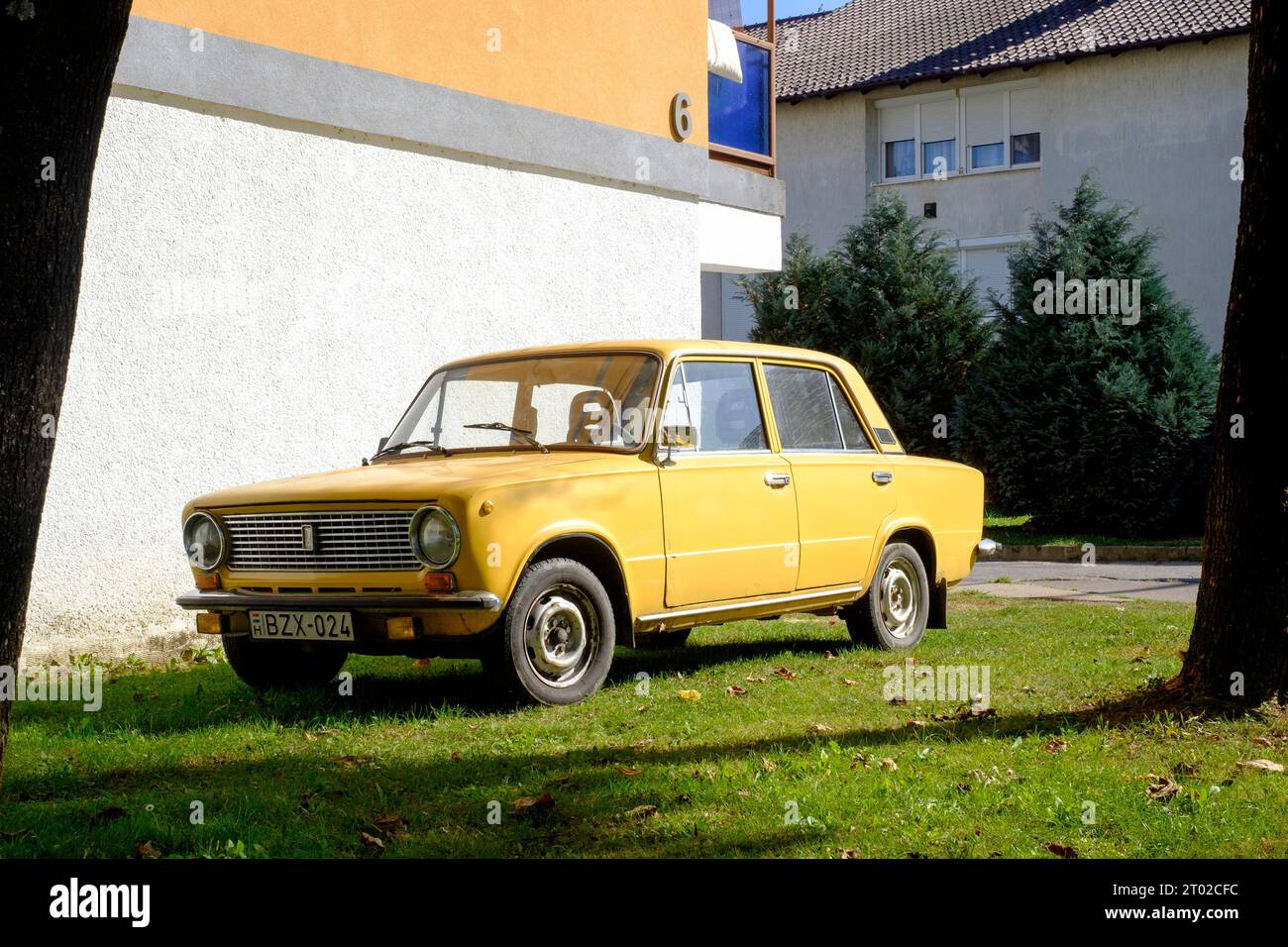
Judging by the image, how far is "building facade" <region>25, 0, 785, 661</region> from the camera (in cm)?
970

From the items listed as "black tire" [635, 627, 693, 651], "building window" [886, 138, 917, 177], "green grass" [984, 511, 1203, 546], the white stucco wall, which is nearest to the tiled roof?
"building window" [886, 138, 917, 177]

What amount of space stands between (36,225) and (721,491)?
4.71 metres

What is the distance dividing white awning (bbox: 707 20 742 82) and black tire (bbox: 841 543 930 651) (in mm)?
7869

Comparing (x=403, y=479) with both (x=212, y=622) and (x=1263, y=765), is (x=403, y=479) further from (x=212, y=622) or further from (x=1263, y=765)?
(x=1263, y=765)

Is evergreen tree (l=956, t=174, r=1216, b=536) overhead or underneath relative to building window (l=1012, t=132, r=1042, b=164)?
underneath

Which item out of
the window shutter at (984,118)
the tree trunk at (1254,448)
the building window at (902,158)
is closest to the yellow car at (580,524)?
the tree trunk at (1254,448)

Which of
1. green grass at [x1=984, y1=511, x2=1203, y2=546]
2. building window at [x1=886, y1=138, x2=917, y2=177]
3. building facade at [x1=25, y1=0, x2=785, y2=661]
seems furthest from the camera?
building window at [x1=886, y1=138, x2=917, y2=177]

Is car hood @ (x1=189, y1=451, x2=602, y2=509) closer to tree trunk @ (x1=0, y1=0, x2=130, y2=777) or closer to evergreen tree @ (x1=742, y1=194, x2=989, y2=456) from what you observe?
tree trunk @ (x1=0, y1=0, x2=130, y2=777)

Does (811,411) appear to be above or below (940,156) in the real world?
below

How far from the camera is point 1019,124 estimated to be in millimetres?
30812

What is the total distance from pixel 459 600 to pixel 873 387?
744 inches

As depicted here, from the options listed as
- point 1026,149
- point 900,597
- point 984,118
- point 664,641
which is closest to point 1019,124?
point 1026,149

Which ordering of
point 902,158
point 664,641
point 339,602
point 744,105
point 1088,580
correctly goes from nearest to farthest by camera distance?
point 339,602, point 664,641, point 1088,580, point 744,105, point 902,158

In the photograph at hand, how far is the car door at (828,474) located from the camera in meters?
8.75
